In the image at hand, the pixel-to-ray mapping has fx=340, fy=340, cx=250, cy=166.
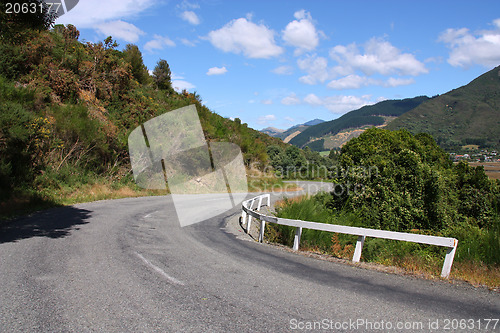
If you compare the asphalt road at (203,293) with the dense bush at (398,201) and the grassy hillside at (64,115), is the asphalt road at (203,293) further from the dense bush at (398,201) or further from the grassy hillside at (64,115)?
the grassy hillside at (64,115)

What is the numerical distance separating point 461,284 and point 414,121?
469 ft

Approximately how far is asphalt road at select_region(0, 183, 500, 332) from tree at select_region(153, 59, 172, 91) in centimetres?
3845

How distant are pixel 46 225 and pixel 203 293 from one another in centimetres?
818

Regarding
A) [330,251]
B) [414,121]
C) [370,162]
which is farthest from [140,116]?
[414,121]

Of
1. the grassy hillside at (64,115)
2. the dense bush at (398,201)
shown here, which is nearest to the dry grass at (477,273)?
the dense bush at (398,201)

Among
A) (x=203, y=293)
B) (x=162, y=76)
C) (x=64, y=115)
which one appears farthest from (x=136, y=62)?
(x=203, y=293)

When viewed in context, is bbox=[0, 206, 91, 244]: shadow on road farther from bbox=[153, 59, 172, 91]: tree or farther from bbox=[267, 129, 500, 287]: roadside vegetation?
bbox=[153, 59, 172, 91]: tree

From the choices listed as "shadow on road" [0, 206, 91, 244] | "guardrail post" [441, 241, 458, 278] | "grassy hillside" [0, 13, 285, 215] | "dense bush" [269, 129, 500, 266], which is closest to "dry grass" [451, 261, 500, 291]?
"guardrail post" [441, 241, 458, 278]

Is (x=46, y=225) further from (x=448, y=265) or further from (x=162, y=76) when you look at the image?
(x=162, y=76)

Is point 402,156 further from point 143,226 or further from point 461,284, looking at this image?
point 143,226

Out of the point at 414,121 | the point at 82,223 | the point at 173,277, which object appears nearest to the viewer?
the point at 173,277

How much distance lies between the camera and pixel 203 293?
5.24 m

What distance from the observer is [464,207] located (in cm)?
1357

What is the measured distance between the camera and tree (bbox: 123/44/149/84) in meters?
37.8
